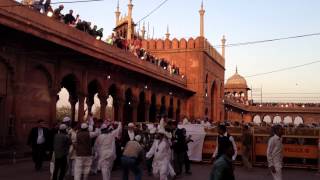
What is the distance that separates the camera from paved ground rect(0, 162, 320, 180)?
12.1 m

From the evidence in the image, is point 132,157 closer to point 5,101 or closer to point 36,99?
point 5,101

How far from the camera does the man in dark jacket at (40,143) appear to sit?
43.9ft

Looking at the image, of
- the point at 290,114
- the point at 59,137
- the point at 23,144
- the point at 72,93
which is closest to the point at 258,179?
the point at 59,137

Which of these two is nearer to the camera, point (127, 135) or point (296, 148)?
point (127, 135)

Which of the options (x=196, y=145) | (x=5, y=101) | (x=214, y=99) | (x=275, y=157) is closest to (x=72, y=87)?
(x=5, y=101)

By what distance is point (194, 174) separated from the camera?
14250 millimetres

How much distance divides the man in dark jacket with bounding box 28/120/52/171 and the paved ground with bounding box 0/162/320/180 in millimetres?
319

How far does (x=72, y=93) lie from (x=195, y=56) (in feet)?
67.9

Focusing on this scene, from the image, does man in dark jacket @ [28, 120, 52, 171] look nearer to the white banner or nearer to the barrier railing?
the white banner

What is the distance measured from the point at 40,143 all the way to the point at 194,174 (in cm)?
458

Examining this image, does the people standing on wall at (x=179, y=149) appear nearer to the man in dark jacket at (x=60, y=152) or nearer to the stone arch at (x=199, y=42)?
the man in dark jacket at (x=60, y=152)

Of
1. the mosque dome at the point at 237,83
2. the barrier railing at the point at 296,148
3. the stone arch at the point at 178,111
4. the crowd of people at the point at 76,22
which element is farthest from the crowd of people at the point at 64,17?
the mosque dome at the point at 237,83

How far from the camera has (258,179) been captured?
13.4m

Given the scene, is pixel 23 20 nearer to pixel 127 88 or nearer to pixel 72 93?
pixel 72 93
